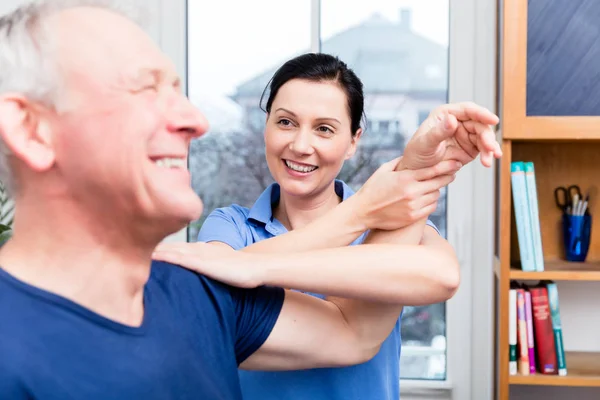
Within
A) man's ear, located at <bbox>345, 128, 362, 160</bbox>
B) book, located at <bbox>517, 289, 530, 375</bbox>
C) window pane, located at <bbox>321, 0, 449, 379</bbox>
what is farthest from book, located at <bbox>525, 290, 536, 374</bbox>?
man's ear, located at <bbox>345, 128, 362, 160</bbox>

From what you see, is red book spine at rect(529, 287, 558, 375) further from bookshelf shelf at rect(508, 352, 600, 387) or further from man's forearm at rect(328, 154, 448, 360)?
man's forearm at rect(328, 154, 448, 360)

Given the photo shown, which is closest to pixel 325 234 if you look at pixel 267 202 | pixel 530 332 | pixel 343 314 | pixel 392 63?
pixel 343 314

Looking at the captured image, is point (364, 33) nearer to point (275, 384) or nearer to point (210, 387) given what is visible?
point (275, 384)

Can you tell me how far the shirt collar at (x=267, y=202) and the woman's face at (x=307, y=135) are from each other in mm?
69

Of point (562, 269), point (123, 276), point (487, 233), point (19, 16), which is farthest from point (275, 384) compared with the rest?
point (487, 233)

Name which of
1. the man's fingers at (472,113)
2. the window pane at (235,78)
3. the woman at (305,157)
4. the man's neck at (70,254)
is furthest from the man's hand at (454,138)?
the window pane at (235,78)

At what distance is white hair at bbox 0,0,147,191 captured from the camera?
68 centimetres

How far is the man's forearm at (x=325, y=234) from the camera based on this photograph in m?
1.17

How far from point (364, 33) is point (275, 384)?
1.89 m

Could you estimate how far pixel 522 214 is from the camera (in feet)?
7.52

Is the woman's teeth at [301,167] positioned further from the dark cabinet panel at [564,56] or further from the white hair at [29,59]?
the dark cabinet panel at [564,56]

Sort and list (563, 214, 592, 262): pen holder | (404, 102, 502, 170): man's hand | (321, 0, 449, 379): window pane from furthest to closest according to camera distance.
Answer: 1. (321, 0, 449, 379): window pane
2. (563, 214, 592, 262): pen holder
3. (404, 102, 502, 170): man's hand

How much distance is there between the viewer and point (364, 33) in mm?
2809

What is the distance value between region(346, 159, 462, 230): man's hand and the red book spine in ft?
4.33
